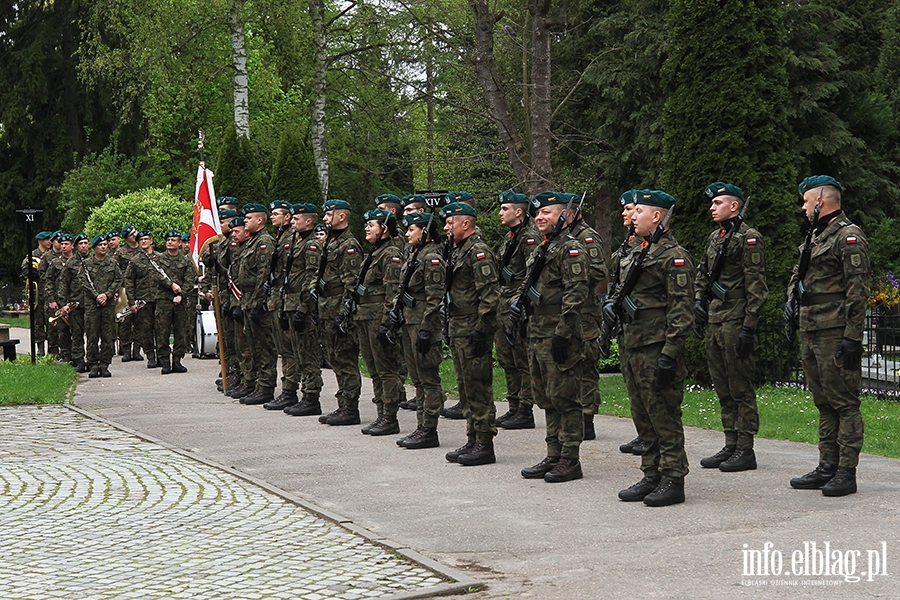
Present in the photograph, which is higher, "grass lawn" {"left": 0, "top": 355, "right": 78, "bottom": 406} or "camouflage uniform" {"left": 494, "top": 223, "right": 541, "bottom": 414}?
"camouflage uniform" {"left": 494, "top": 223, "right": 541, "bottom": 414}

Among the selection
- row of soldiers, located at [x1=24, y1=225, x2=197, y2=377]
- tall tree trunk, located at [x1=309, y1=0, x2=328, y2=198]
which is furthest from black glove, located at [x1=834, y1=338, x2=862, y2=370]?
tall tree trunk, located at [x1=309, y1=0, x2=328, y2=198]

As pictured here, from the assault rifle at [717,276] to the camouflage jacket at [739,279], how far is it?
0.01 metres

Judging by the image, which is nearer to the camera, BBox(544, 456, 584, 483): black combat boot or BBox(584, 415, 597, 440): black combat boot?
BBox(544, 456, 584, 483): black combat boot

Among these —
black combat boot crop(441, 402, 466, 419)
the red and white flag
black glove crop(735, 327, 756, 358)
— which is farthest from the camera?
the red and white flag

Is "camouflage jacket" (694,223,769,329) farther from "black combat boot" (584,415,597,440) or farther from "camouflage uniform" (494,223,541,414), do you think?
"black combat boot" (584,415,597,440)

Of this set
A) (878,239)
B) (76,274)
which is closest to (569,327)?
(76,274)

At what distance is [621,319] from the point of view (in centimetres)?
856

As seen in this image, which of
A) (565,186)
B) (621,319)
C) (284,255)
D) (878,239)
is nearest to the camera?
(621,319)

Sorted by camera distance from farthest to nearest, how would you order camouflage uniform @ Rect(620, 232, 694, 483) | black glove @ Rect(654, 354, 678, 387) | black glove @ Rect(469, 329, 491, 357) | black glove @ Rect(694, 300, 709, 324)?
black glove @ Rect(469, 329, 491, 357) → black glove @ Rect(694, 300, 709, 324) → camouflage uniform @ Rect(620, 232, 694, 483) → black glove @ Rect(654, 354, 678, 387)

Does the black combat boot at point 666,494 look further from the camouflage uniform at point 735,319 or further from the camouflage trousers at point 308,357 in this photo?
the camouflage trousers at point 308,357

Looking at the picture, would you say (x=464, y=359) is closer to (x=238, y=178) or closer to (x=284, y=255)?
(x=284, y=255)

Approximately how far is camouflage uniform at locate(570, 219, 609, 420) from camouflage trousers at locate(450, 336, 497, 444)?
0.85 meters

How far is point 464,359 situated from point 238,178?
1799 cm

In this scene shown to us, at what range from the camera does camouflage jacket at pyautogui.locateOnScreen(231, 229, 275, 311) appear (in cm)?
1442
